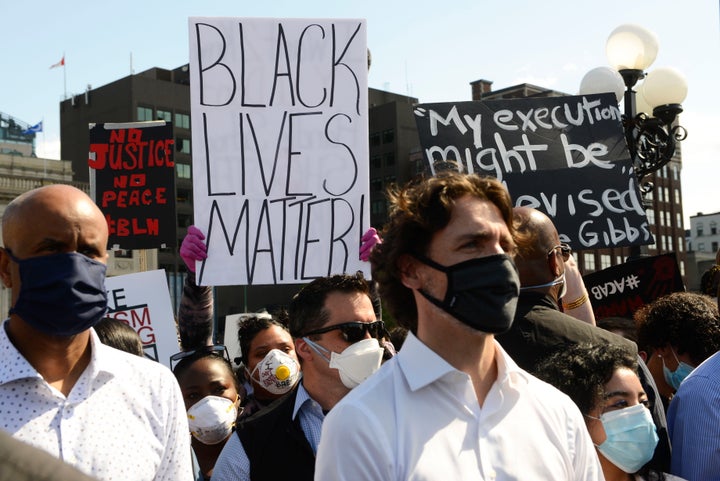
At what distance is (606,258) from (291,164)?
99.8 meters

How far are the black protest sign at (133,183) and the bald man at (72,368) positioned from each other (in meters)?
4.65

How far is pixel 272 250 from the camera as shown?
14.4 feet

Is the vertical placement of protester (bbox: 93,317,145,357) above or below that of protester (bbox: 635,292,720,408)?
above

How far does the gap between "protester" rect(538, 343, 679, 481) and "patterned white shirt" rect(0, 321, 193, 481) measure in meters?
1.25

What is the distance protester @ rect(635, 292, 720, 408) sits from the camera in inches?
157

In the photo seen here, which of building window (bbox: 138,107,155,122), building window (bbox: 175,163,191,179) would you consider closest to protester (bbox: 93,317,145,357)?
building window (bbox: 138,107,155,122)

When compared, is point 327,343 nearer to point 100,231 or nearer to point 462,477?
point 100,231

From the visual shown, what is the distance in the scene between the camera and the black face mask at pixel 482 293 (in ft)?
6.66

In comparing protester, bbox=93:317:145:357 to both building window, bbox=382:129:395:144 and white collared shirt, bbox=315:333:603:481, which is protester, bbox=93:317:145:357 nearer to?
white collared shirt, bbox=315:333:603:481

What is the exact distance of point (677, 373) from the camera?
4031 millimetres

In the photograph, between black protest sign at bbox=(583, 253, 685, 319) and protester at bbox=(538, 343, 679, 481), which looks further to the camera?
black protest sign at bbox=(583, 253, 685, 319)

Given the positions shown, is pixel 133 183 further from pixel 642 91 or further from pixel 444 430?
pixel 444 430

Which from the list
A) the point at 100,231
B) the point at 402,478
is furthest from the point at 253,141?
the point at 402,478

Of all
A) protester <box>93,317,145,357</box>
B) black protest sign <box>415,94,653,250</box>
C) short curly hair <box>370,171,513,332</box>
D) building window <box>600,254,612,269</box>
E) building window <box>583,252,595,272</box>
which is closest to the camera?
short curly hair <box>370,171,513,332</box>
